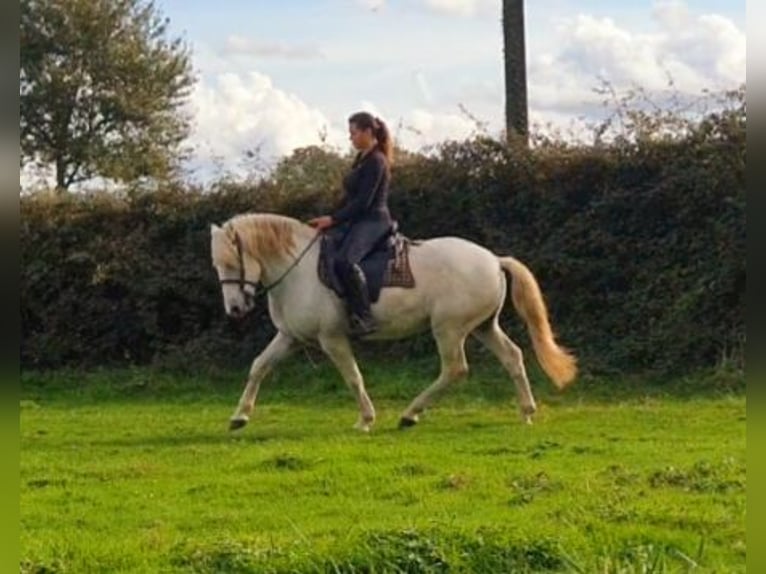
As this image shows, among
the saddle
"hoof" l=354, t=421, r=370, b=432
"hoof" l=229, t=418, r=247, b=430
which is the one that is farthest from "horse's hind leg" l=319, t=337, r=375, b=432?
"hoof" l=229, t=418, r=247, b=430

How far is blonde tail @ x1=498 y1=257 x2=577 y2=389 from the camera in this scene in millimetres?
12242

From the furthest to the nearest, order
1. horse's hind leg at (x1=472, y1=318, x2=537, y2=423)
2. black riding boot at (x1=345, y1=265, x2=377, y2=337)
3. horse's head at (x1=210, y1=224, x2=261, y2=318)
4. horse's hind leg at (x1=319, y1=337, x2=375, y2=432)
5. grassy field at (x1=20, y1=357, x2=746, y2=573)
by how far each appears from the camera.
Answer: horse's hind leg at (x1=472, y1=318, x2=537, y2=423)
horse's hind leg at (x1=319, y1=337, x2=375, y2=432)
horse's head at (x1=210, y1=224, x2=261, y2=318)
black riding boot at (x1=345, y1=265, x2=377, y2=337)
grassy field at (x1=20, y1=357, x2=746, y2=573)

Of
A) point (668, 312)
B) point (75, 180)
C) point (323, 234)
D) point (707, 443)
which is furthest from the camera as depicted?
point (75, 180)

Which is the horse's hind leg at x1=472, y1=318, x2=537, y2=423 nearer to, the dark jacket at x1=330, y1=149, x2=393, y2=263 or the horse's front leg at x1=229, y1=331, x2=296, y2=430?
the dark jacket at x1=330, y1=149, x2=393, y2=263

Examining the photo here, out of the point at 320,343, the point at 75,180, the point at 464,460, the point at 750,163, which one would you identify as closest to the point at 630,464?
the point at 464,460

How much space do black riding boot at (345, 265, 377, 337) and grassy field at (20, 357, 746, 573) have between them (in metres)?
0.99

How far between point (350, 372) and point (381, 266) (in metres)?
1.11

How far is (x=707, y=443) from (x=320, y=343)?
3.64 m

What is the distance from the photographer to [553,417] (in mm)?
12570

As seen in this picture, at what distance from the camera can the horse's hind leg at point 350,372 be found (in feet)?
38.8

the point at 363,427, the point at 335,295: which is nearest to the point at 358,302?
the point at 335,295

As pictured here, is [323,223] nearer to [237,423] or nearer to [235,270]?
[235,270]

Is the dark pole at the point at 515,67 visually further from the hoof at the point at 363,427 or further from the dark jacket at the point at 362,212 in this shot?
the hoof at the point at 363,427

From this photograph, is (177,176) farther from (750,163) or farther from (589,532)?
(750,163)
